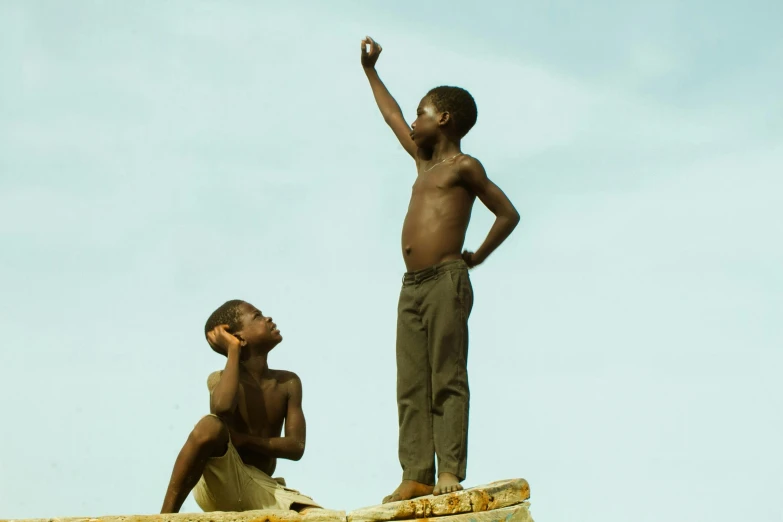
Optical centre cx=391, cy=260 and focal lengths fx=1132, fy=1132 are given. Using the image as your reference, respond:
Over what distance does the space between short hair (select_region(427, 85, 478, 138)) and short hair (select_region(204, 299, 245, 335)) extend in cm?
174

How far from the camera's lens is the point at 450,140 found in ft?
21.9

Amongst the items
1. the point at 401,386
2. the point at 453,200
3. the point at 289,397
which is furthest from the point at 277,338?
the point at 453,200

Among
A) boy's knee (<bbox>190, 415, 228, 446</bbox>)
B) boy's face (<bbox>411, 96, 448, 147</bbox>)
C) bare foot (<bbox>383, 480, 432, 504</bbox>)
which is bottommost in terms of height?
bare foot (<bbox>383, 480, 432, 504</bbox>)

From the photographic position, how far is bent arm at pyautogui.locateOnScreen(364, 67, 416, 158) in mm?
6984

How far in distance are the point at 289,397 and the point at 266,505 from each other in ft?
2.38

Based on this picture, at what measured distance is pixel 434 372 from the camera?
20.4ft

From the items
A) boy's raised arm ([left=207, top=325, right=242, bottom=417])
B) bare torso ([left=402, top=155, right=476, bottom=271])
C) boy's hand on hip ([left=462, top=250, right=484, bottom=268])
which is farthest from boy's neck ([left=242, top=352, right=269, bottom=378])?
boy's hand on hip ([left=462, top=250, right=484, bottom=268])

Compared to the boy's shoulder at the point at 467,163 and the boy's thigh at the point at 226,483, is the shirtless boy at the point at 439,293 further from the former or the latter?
the boy's thigh at the point at 226,483

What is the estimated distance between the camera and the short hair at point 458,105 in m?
6.68

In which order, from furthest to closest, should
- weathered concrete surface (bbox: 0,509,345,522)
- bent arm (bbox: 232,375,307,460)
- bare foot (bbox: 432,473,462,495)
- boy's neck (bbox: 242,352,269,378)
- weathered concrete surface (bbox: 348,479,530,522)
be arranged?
boy's neck (bbox: 242,352,269,378)
bent arm (bbox: 232,375,307,460)
bare foot (bbox: 432,473,462,495)
weathered concrete surface (bbox: 348,479,530,522)
weathered concrete surface (bbox: 0,509,345,522)

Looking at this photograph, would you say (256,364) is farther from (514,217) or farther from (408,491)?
(514,217)

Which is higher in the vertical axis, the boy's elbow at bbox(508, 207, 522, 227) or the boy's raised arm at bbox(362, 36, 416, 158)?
the boy's raised arm at bbox(362, 36, 416, 158)

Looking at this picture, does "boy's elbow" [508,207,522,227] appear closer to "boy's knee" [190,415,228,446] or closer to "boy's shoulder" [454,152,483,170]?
"boy's shoulder" [454,152,483,170]

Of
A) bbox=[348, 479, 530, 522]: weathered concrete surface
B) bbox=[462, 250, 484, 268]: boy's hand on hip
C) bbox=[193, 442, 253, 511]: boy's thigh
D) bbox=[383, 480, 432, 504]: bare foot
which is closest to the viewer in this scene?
bbox=[348, 479, 530, 522]: weathered concrete surface
